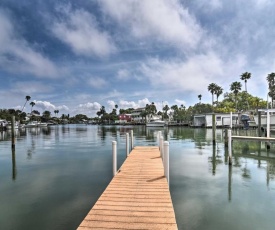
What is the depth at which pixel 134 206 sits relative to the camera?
6438 millimetres

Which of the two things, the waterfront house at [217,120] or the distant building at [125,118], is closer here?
the waterfront house at [217,120]

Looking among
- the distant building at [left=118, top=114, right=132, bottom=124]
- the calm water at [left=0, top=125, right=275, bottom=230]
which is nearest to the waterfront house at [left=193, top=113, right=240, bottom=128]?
the calm water at [left=0, top=125, right=275, bottom=230]

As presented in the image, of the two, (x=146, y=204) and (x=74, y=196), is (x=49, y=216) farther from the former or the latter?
(x=146, y=204)

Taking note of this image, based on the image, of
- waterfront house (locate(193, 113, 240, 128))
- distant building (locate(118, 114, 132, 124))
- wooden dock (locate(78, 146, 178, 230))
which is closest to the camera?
wooden dock (locate(78, 146, 178, 230))

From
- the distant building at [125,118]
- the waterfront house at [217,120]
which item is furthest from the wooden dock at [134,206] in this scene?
the distant building at [125,118]

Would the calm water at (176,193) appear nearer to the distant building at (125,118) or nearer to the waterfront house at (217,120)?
the waterfront house at (217,120)

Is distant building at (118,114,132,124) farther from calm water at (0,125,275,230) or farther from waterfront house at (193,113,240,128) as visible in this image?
calm water at (0,125,275,230)

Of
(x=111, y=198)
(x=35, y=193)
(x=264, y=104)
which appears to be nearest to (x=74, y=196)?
(x=35, y=193)

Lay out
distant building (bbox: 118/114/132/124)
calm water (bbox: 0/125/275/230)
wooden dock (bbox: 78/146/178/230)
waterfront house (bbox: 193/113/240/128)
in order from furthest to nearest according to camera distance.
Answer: distant building (bbox: 118/114/132/124), waterfront house (bbox: 193/113/240/128), calm water (bbox: 0/125/275/230), wooden dock (bbox: 78/146/178/230)

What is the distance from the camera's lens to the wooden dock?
17.5 feet

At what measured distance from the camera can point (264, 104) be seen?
96875mm

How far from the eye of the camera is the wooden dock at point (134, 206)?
534 cm

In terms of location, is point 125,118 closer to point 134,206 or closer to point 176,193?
point 176,193

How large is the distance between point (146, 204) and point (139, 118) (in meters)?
158
